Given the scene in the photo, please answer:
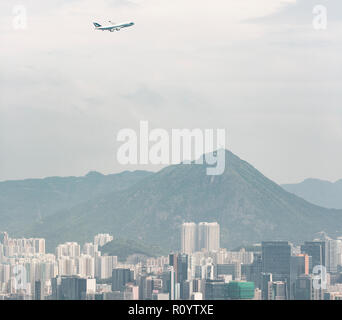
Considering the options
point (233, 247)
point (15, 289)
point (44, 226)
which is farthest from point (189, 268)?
point (44, 226)

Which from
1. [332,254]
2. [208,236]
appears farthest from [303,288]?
[208,236]

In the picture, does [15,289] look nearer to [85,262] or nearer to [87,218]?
[85,262]

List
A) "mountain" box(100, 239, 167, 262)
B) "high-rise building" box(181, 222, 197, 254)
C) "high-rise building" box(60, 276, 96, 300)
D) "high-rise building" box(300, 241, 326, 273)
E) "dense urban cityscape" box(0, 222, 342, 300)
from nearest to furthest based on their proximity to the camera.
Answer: "high-rise building" box(60, 276, 96, 300), "dense urban cityscape" box(0, 222, 342, 300), "high-rise building" box(300, 241, 326, 273), "mountain" box(100, 239, 167, 262), "high-rise building" box(181, 222, 197, 254)

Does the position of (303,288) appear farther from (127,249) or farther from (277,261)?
(127,249)

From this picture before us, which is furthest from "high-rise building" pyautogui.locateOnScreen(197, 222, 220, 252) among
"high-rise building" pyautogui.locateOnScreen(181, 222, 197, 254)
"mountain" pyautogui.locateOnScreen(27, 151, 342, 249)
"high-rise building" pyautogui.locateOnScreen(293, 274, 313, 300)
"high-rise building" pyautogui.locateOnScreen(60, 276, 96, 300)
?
"high-rise building" pyautogui.locateOnScreen(60, 276, 96, 300)

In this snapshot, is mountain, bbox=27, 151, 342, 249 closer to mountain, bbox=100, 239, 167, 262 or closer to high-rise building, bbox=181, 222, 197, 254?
high-rise building, bbox=181, 222, 197, 254

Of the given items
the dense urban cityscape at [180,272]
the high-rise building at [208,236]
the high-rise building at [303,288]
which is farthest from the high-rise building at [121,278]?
the high-rise building at [208,236]
